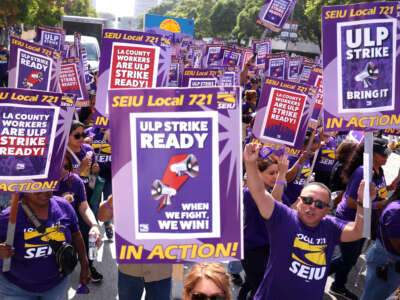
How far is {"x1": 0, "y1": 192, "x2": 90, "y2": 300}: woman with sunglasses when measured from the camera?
3314mm

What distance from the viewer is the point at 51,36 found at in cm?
1169

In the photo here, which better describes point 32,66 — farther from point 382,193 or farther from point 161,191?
point 382,193

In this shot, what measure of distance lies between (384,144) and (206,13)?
232 ft

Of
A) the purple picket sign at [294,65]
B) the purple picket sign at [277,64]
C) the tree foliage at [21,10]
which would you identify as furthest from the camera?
the tree foliage at [21,10]

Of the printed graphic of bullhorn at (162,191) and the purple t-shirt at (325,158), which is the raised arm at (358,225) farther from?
the purple t-shirt at (325,158)

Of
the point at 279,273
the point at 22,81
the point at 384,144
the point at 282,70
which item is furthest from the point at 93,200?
the point at 282,70

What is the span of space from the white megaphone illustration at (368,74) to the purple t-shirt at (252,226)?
131 cm

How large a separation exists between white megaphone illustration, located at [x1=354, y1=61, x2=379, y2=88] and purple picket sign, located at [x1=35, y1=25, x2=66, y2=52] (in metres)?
9.46

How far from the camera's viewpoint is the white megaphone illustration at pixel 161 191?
2768 mm

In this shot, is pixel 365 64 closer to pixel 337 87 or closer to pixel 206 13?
pixel 337 87

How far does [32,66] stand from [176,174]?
11.6 ft

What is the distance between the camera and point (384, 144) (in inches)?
194

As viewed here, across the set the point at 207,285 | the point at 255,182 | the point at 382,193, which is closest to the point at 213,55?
the point at 382,193

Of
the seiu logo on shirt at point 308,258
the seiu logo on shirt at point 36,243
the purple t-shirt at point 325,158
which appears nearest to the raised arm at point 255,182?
the seiu logo on shirt at point 308,258
